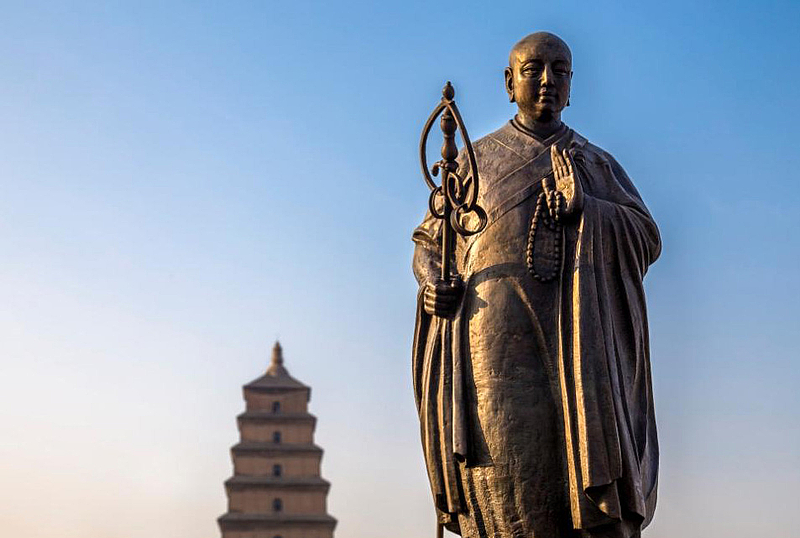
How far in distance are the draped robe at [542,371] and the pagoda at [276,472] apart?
57938mm

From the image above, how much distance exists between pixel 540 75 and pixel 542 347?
155cm

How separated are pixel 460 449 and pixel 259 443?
61417 mm

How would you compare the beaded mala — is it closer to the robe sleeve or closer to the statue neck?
the robe sleeve

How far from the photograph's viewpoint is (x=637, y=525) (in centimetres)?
745

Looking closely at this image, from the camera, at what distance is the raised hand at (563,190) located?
7.66m

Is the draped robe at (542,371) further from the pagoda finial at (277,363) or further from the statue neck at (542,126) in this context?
the pagoda finial at (277,363)

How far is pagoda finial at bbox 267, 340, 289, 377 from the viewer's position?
72.7 meters

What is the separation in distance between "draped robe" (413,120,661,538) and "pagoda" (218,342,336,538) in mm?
57938

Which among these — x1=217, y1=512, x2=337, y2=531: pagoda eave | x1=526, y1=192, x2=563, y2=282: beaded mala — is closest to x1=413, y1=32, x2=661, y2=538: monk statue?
x1=526, y1=192, x2=563, y2=282: beaded mala

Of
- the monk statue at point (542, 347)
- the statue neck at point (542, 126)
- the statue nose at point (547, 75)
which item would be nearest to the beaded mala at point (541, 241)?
the monk statue at point (542, 347)

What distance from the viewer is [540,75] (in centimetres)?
798

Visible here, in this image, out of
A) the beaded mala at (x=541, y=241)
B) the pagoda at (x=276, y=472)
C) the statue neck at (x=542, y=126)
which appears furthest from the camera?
the pagoda at (x=276, y=472)

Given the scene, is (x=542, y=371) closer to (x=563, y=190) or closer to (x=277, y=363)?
(x=563, y=190)

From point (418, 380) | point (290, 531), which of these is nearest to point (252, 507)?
point (290, 531)
